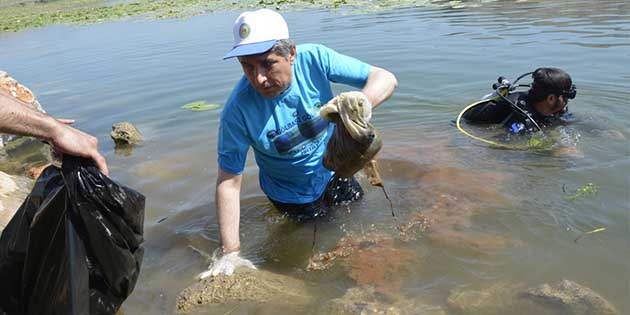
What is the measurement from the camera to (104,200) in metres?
2.24

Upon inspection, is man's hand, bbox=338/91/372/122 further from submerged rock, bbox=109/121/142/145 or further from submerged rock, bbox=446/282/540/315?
submerged rock, bbox=109/121/142/145

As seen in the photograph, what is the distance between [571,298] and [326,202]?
196cm

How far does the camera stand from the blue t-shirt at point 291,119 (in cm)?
320

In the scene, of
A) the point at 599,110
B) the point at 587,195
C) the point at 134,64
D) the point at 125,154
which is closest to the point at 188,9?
the point at 134,64

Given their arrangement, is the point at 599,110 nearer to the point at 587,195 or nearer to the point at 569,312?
the point at 587,195

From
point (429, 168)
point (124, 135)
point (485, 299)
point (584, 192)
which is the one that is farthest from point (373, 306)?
point (124, 135)

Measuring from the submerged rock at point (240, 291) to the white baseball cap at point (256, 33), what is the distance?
1.37 m

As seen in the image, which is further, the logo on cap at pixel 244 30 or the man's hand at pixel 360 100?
the logo on cap at pixel 244 30

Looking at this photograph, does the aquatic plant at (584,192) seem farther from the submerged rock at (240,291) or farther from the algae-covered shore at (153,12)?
the algae-covered shore at (153,12)

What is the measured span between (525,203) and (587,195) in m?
0.47

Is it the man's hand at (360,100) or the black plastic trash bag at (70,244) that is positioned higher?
the man's hand at (360,100)

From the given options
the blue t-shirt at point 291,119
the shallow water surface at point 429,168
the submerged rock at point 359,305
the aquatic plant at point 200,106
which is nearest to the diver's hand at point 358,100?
the blue t-shirt at point 291,119

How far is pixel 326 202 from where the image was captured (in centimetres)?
408

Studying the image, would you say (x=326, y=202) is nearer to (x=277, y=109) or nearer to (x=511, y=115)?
(x=277, y=109)
